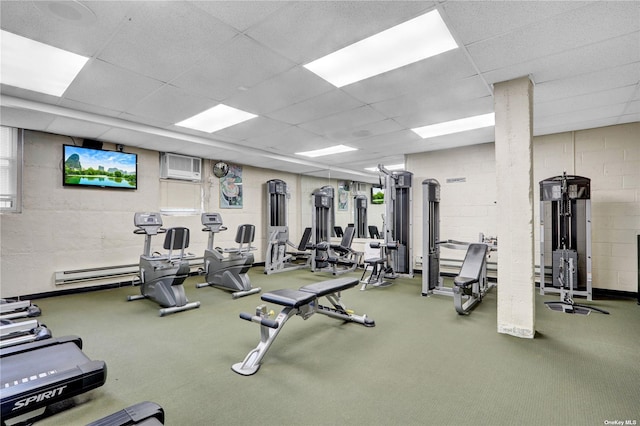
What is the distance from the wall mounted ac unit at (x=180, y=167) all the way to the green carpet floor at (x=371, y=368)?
2.98 meters

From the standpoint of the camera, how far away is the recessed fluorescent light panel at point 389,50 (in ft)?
7.89

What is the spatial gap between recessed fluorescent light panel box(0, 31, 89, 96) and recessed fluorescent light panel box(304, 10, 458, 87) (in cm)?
226

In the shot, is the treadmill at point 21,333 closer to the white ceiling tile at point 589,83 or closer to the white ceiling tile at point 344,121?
the white ceiling tile at point 344,121

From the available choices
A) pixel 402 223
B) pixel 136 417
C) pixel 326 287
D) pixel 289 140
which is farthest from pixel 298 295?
pixel 402 223

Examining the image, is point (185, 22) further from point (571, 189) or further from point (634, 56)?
point (571, 189)

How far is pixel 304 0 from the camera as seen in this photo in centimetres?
205

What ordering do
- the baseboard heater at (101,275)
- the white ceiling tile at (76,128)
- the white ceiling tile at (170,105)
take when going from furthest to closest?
1. the baseboard heater at (101,275)
2. the white ceiling tile at (76,128)
3. the white ceiling tile at (170,105)

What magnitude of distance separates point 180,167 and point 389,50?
5.13 meters

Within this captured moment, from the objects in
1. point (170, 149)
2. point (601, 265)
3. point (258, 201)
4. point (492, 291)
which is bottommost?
point (492, 291)

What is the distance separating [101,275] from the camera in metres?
5.30

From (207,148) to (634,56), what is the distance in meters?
5.91

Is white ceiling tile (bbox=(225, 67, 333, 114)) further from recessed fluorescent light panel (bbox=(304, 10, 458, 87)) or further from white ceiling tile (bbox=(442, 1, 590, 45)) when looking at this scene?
white ceiling tile (bbox=(442, 1, 590, 45))

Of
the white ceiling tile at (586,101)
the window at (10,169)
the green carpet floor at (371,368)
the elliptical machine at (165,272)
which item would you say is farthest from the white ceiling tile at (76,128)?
the white ceiling tile at (586,101)

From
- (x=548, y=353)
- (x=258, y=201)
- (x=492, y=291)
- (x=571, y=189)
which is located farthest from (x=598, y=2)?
(x=258, y=201)
